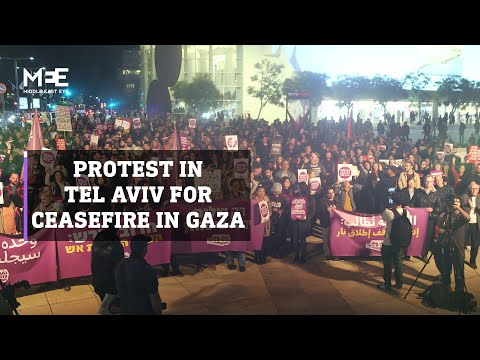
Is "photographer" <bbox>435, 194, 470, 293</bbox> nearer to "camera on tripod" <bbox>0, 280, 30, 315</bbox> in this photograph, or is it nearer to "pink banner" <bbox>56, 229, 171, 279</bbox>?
"pink banner" <bbox>56, 229, 171, 279</bbox>

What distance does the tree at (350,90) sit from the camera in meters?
23.5

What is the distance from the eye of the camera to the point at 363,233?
8.31 metres

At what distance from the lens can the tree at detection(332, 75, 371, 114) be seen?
23484 mm

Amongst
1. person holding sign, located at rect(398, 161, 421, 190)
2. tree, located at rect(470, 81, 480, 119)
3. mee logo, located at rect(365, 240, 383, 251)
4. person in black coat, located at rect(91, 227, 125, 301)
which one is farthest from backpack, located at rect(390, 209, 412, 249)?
tree, located at rect(470, 81, 480, 119)

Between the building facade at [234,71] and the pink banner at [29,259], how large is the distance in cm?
2028

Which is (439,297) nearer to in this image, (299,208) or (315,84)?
(299,208)

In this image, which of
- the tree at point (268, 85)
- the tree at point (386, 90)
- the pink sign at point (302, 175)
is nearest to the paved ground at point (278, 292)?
the pink sign at point (302, 175)

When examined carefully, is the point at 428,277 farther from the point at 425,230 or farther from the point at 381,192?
the point at 381,192

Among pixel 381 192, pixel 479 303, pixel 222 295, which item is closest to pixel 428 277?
pixel 479 303

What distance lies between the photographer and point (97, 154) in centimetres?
1127

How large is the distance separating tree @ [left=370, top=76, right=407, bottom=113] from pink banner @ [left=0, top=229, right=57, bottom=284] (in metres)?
19.5

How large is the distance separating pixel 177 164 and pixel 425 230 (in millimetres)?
5566

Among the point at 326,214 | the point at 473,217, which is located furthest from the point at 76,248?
the point at 473,217

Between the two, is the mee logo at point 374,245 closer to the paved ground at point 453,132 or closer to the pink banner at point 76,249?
the pink banner at point 76,249
